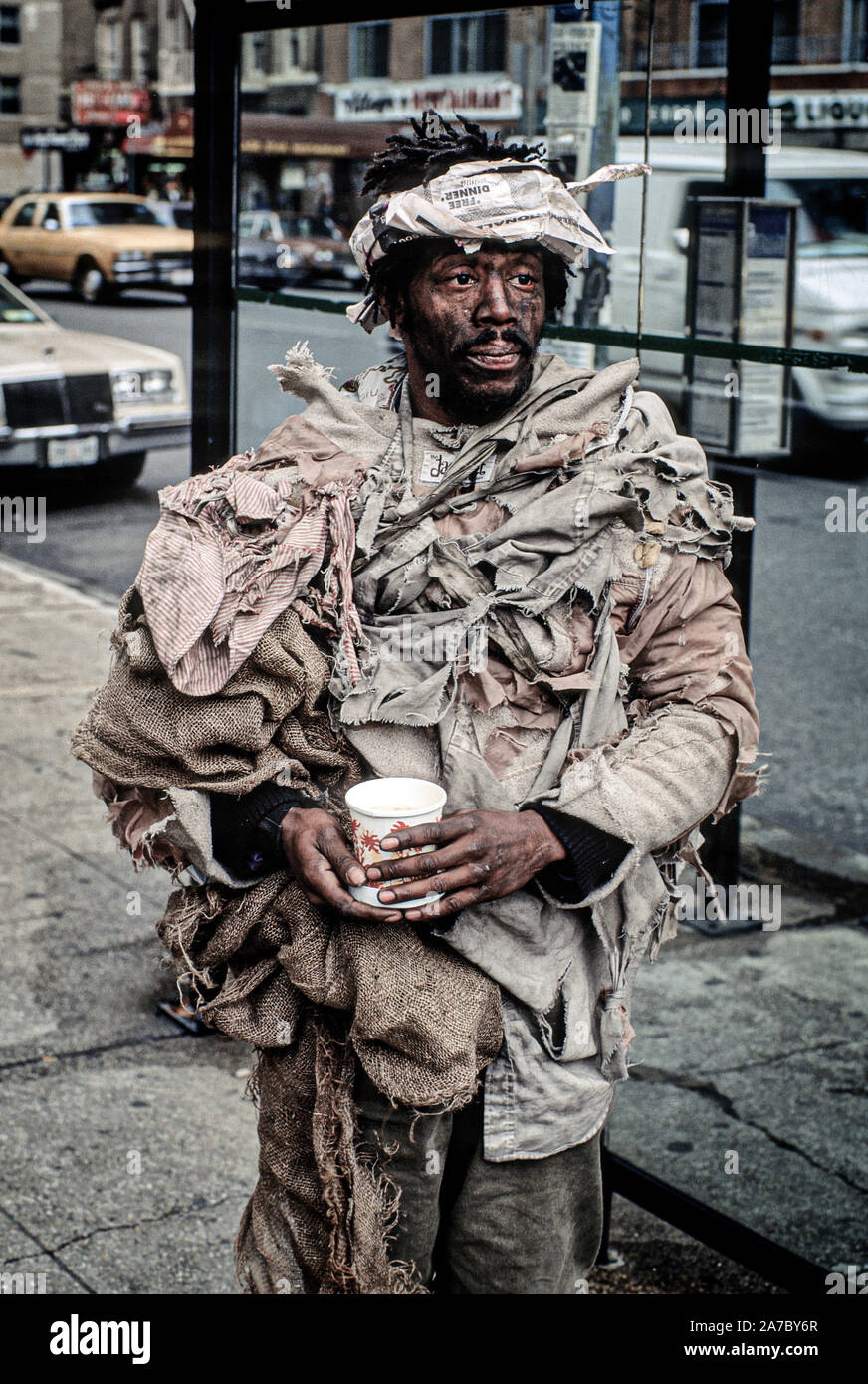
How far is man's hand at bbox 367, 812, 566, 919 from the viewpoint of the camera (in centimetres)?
208

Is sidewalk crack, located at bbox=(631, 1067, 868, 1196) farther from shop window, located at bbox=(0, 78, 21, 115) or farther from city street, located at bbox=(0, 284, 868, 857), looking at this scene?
shop window, located at bbox=(0, 78, 21, 115)

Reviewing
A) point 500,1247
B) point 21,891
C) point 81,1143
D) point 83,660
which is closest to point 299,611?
point 500,1247

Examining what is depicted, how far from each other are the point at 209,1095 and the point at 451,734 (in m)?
2.01

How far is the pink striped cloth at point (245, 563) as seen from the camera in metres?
2.19

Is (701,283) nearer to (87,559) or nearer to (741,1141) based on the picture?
(741,1141)

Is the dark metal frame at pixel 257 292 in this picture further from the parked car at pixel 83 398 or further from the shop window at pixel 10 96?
the shop window at pixel 10 96

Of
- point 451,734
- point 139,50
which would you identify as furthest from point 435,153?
point 139,50

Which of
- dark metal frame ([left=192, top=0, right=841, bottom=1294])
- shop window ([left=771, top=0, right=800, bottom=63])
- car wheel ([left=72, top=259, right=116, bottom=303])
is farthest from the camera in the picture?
car wheel ([left=72, top=259, right=116, bottom=303])

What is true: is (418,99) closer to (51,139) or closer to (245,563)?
(245,563)

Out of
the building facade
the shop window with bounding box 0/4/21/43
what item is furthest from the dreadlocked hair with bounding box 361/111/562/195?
the shop window with bounding box 0/4/21/43

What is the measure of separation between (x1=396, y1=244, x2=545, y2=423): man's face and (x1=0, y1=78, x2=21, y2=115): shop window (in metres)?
12.2

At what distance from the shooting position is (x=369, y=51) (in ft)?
17.0

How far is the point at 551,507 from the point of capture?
228 centimetres

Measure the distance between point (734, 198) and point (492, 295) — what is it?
193 cm
